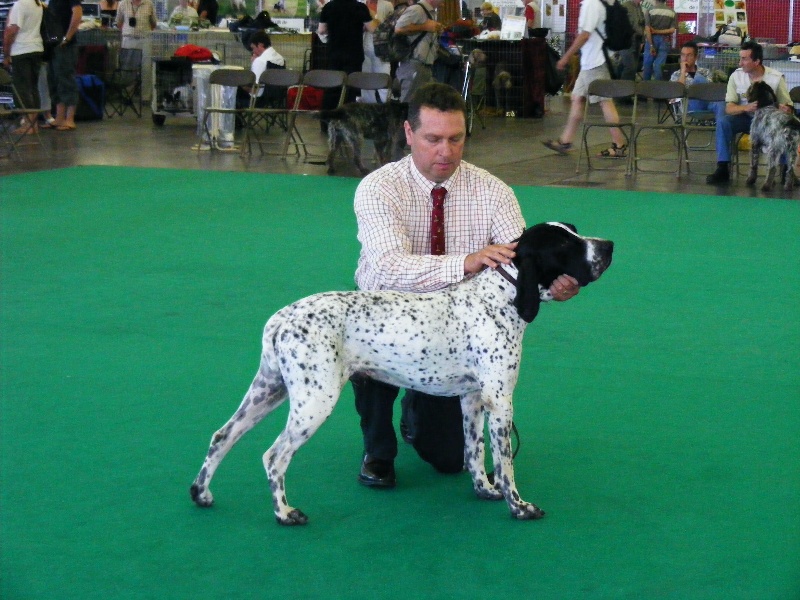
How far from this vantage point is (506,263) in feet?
10.9

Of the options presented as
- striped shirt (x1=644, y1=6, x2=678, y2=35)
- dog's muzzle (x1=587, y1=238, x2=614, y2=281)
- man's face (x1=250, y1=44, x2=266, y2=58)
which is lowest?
dog's muzzle (x1=587, y1=238, x2=614, y2=281)

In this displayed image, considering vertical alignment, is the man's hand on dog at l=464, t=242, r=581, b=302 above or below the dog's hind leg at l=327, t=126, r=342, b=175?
below

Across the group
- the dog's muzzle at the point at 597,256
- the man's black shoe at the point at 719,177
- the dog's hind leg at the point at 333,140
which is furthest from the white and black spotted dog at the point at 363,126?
the dog's muzzle at the point at 597,256

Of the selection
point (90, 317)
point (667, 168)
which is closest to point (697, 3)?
point (667, 168)

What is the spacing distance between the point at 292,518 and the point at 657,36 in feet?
61.9

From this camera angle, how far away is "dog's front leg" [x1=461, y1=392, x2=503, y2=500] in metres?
3.63

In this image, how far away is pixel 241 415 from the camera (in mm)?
3426

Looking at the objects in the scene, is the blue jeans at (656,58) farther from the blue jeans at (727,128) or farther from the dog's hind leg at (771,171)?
the dog's hind leg at (771,171)

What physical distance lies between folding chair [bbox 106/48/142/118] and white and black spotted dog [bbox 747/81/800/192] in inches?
439

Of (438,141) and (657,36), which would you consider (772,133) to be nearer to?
(438,141)

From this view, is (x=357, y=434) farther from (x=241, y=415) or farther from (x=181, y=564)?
(x=181, y=564)

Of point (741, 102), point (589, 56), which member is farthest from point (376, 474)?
point (589, 56)

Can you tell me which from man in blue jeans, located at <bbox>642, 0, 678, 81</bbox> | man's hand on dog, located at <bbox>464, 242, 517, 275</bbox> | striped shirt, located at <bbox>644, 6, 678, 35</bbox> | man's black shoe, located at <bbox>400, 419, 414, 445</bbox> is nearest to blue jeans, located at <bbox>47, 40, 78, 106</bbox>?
man in blue jeans, located at <bbox>642, 0, 678, 81</bbox>

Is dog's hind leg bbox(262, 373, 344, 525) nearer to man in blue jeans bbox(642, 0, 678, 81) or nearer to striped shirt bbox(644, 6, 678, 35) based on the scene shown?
man in blue jeans bbox(642, 0, 678, 81)
